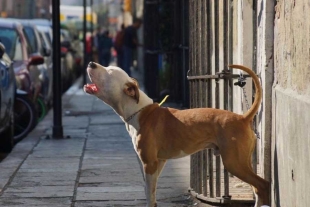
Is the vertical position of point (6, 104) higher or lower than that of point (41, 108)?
higher

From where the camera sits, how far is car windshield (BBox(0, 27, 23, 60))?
1702cm

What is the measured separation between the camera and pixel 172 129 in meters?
7.21

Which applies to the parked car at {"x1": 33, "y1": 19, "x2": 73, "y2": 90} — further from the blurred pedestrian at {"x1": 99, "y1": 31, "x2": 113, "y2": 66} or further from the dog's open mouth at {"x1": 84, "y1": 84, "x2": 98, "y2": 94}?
the dog's open mouth at {"x1": 84, "y1": 84, "x2": 98, "y2": 94}

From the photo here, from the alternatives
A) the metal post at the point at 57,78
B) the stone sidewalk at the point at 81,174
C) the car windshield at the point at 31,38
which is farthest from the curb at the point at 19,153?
the car windshield at the point at 31,38

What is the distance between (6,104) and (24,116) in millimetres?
2470

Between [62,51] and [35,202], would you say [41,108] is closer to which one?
[35,202]

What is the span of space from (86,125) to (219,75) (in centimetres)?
856

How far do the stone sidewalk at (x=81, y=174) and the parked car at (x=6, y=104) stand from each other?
183mm

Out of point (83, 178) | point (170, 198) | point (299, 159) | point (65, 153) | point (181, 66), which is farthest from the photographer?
point (181, 66)

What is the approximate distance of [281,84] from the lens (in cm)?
678

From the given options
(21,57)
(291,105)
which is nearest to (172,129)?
(291,105)

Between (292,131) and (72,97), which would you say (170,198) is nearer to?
(292,131)

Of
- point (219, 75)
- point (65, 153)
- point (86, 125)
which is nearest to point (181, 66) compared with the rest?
point (86, 125)

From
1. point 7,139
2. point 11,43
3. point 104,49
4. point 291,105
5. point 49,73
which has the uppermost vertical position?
point 291,105
